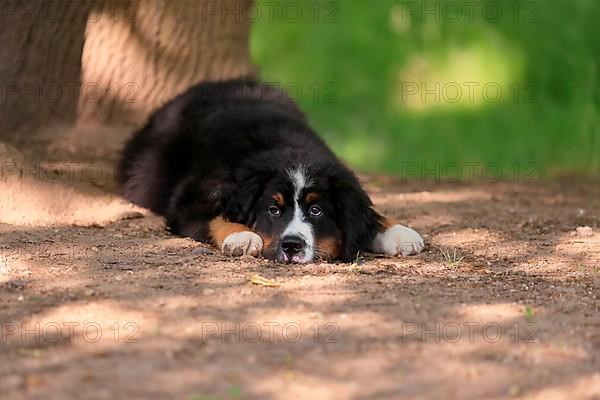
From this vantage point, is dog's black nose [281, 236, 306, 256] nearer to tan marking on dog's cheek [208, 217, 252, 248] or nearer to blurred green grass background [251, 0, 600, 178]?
tan marking on dog's cheek [208, 217, 252, 248]

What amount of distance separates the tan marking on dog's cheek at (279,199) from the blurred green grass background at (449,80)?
4.22 metres

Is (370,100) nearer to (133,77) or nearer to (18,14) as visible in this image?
(133,77)

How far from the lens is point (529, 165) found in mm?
10398

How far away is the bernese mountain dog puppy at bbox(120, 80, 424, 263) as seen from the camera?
6.16 m

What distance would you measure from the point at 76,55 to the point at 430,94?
5.08 metres

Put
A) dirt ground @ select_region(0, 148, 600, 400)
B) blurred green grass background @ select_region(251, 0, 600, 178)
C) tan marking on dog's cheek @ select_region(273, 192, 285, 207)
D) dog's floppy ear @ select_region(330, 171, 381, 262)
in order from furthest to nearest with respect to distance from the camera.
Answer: blurred green grass background @ select_region(251, 0, 600, 178) → dog's floppy ear @ select_region(330, 171, 381, 262) → tan marking on dog's cheek @ select_region(273, 192, 285, 207) → dirt ground @ select_region(0, 148, 600, 400)

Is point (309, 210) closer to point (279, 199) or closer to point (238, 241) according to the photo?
point (279, 199)

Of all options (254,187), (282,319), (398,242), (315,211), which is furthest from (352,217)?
(282,319)

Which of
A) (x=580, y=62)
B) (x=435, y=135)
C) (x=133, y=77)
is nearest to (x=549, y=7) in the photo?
(x=580, y=62)

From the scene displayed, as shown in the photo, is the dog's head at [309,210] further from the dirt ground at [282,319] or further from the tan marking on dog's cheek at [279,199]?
the dirt ground at [282,319]

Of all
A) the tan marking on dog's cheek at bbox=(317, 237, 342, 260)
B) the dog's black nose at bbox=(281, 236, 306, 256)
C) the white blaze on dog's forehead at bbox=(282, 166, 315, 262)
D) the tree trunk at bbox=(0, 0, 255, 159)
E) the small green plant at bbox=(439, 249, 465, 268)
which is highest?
the tree trunk at bbox=(0, 0, 255, 159)

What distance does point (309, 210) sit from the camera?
20.4ft

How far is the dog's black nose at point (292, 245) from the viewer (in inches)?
233

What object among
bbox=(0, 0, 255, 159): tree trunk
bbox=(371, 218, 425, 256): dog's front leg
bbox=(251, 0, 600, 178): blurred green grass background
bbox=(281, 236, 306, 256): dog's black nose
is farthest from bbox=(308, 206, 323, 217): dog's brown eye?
bbox=(251, 0, 600, 178): blurred green grass background
